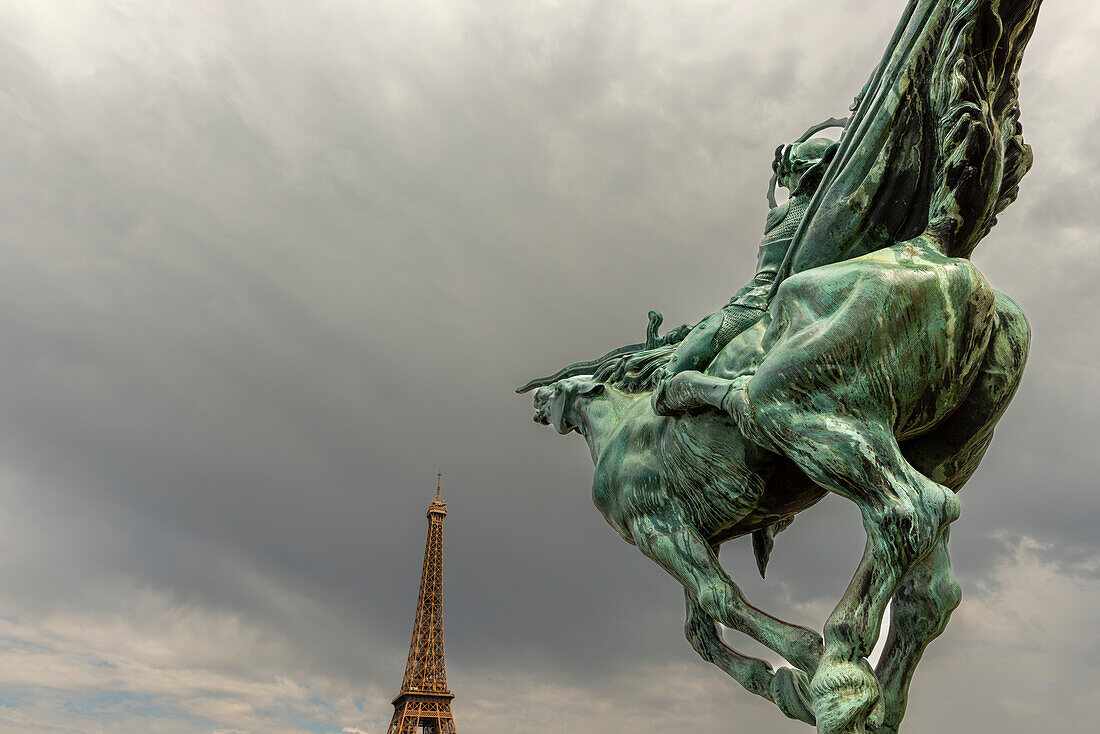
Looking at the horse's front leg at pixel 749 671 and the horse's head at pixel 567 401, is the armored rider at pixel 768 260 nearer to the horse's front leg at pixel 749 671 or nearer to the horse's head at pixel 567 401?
the horse's head at pixel 567 401

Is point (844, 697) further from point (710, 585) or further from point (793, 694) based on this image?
point (710, 585)

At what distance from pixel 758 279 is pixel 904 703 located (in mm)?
2279

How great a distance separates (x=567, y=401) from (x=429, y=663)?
44.2m

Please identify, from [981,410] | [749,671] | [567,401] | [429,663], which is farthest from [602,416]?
[429,663]

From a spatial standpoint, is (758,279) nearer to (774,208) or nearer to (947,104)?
(774,208)

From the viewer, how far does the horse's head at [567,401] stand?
19.1 feet

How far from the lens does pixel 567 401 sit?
5984 millimetres

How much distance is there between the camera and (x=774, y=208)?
17.2ft

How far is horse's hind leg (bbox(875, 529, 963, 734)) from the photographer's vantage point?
4.36 m

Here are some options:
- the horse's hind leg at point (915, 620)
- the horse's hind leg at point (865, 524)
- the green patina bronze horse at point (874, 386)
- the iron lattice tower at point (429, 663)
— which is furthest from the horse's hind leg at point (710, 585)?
the iron lattice tower at point (429, 663)

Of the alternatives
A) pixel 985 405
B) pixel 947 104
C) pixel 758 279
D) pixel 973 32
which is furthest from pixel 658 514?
pixel 973 32

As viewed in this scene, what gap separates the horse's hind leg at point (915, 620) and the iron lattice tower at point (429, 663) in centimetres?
4388

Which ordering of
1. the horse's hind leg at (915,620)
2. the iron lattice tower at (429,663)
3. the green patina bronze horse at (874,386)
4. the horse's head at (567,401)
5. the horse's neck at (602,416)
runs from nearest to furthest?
the green patina bronze horse at (874,386) → the horse's hind leg at (915,620) → the horse's neck at (602,416) → the horse's head at (567,401) → the iron lattice tower at (429,663)

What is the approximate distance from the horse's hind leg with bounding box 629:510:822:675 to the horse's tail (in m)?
1.07
